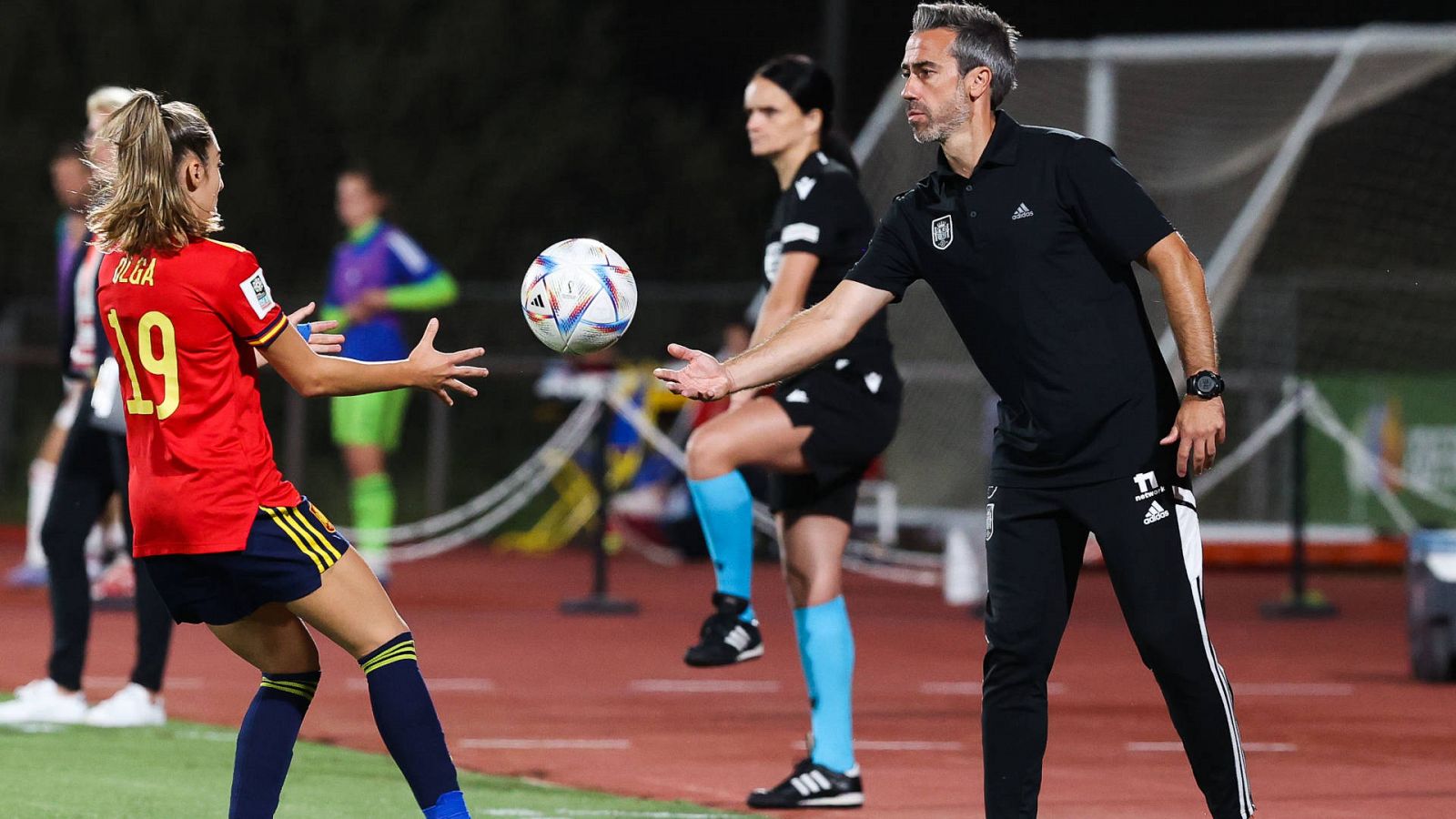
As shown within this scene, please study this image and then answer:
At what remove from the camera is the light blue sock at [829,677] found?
21.4 feet

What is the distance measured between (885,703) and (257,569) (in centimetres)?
487

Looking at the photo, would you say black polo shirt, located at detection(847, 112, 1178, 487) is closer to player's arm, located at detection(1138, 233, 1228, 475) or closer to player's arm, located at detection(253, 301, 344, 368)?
player's arm, located at detection(1138, 233, 1228, 475)

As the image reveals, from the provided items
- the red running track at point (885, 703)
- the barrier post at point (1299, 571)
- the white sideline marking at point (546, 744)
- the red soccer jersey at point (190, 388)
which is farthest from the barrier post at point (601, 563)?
the red soccer jersey at point (190, 388)

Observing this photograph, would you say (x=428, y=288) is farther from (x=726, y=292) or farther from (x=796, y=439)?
(x=726, y=292)

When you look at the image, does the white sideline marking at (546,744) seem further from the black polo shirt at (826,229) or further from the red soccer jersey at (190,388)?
the red soccer jersey at (190,388)

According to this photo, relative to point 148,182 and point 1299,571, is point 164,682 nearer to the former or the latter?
Result: point 148,182

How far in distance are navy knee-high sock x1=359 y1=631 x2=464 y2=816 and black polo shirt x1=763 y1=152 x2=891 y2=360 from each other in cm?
223

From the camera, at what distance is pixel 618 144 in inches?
1056

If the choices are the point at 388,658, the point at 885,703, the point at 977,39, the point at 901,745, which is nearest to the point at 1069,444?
the point at 977,39

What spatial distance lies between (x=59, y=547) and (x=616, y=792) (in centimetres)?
270

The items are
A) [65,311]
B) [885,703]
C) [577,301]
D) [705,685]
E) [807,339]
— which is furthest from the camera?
[705,685]

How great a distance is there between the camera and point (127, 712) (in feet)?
26.1

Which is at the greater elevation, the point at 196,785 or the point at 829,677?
the point at 829,677

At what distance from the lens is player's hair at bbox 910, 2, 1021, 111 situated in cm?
513
